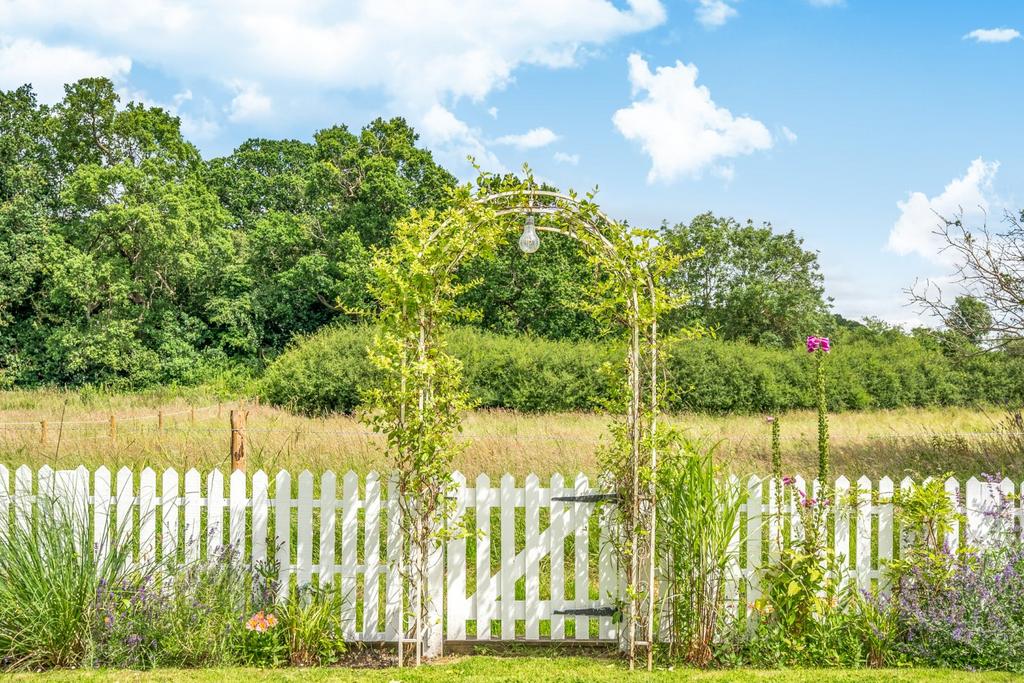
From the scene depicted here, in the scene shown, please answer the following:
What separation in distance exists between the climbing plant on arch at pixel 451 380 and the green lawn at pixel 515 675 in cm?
23

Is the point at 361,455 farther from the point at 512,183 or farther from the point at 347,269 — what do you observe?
the point at 347,269

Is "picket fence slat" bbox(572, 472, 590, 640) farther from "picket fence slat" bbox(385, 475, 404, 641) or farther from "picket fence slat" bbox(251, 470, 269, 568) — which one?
"picket fence slat" bbox(251, 470, 269, 568)

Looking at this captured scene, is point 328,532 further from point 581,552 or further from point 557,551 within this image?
point 581,552

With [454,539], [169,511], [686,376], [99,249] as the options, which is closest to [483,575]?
[454,539]

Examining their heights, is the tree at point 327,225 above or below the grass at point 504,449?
above

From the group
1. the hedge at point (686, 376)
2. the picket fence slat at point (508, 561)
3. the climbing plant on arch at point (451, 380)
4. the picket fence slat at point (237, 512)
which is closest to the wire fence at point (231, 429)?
the climbing plant on arch at point (451, 380)

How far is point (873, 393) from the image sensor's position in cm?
2808

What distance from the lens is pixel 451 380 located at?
538 centimetres

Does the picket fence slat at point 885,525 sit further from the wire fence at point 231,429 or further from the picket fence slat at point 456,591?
the picket fence slat at point 456,591

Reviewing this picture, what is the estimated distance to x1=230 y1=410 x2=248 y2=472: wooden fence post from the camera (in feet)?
21.5

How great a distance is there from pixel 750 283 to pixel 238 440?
30.3m

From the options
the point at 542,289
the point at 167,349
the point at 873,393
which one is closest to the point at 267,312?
the point at 167,349

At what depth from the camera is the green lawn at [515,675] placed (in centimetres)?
478

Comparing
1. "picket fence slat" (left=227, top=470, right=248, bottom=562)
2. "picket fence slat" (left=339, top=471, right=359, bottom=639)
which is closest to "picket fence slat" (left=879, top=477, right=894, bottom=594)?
"picket fence slat" (left=339, top=471, right=359, bottom=639)
